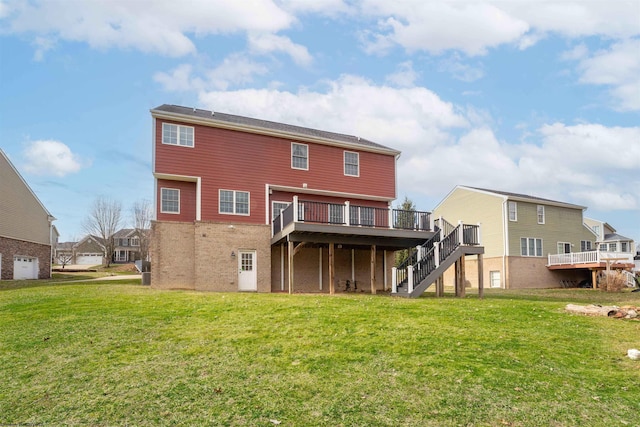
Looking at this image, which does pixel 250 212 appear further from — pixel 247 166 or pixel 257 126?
pixel 257 126

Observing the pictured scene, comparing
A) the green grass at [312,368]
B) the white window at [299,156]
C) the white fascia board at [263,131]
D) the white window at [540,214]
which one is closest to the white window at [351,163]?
the white fascia board at [263,131]

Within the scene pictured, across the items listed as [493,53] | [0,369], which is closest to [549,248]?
[493,53]

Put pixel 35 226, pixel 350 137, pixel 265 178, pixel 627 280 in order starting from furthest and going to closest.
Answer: pixel 35 226 → pixel 627 280 → pixel 350 137 → pixel 265 178

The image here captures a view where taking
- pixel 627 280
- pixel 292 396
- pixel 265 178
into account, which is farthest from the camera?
pixel 627 280

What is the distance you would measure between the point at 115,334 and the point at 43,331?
5.63 feet

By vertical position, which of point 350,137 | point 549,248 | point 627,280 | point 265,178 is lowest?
point 627,280

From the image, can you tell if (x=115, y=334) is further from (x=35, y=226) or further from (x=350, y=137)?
(x=35, y=226)

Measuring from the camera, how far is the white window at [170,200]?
19031 millimetres

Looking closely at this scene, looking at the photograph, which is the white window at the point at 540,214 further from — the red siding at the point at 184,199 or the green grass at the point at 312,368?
the red siding at the point at 184,199

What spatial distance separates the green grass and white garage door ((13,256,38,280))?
21123 millimetres

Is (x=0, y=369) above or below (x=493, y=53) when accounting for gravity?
below

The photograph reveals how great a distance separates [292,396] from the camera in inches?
248

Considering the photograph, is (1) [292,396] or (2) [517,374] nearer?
(1) [292,396]

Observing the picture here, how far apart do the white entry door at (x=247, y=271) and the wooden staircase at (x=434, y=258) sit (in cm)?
594
